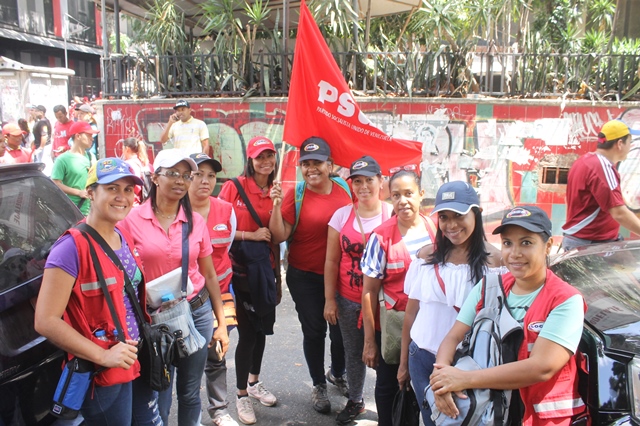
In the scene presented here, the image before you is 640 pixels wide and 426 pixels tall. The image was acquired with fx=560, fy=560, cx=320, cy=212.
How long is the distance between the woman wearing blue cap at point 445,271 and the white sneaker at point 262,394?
1670 millimetres

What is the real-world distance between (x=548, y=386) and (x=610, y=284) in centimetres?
92

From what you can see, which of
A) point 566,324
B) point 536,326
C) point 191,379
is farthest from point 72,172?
point 566,324

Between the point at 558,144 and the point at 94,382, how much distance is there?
748 cm

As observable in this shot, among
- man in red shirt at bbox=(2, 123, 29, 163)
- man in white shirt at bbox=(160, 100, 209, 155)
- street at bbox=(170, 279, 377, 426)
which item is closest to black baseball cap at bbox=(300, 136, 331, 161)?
street at bbox=(170, 279, 377, 426)

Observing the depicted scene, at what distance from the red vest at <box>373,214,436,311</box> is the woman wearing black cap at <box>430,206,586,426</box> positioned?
0.84 m

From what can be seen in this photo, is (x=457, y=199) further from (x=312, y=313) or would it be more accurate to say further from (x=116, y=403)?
(x=116, y=403)

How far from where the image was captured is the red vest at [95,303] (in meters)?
2.45

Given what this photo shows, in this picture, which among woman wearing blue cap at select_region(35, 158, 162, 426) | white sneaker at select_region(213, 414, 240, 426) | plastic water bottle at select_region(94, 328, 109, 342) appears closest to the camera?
woman wearing blue cap at select_region(35, 158, 162, 426)

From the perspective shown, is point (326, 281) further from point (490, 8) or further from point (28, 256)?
point (490, 8)

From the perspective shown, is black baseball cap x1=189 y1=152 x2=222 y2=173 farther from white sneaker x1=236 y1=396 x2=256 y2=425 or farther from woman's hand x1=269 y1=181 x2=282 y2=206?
white sneaker x1=236 y1=396 x2=256 y2=425

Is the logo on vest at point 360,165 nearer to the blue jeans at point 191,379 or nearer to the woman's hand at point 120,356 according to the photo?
the blue jeans at point 191,379

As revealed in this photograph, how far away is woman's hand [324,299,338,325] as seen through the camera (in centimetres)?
387

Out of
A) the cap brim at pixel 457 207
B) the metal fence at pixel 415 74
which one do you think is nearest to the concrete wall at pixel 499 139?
the metal fence at pixel 415 74

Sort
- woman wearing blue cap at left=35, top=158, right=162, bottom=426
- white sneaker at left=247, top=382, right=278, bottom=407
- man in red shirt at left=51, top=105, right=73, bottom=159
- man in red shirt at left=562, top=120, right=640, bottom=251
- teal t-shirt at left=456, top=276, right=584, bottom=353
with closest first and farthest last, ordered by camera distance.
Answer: teal t-shirt at left=456, top=276, right=584, bottom=353, woman wearing blue cap at left=35, top=158, right=162, bottom=426, white sneaker at left=247, top=382, right=278, bottom=407, man in red shirt at left=562, top=120, right=640, bottom=251, man in red shirt at left=51, top=105, right=73, bottom=159
